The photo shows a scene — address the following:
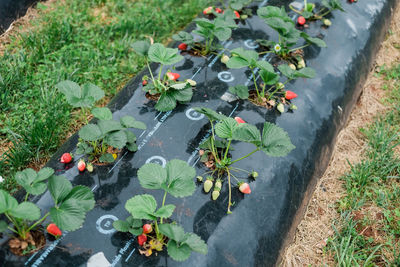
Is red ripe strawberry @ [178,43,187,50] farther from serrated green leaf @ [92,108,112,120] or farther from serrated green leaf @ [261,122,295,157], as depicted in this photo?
serrated green leaf @ [261,122,295,157]

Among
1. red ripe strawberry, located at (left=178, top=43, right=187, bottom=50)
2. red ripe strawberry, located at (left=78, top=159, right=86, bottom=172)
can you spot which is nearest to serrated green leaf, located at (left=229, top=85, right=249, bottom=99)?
red ripe strawberry, located at (left=178, top=43, right=187, bottom=50)

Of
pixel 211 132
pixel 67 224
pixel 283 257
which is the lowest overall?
pixel 283 257

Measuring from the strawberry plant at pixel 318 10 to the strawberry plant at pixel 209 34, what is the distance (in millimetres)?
676

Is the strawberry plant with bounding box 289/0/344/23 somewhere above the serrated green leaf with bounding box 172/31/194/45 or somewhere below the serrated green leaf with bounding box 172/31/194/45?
below

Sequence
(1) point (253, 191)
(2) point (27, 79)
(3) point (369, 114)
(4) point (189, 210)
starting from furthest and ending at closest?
(3) point (369, 114)
(2) point (27, 79)
(1) point (253, 191)
(4) point (189, 210)

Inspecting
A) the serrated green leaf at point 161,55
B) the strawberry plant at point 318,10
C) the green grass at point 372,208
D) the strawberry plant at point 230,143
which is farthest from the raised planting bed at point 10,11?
the green grass at point 372,208

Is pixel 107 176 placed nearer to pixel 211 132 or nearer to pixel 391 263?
pixel 211 132

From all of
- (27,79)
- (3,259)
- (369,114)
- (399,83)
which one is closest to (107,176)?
(3,259)

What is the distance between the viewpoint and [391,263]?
8.06ft

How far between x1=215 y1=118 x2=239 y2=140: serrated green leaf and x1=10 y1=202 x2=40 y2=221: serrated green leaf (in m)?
0.99

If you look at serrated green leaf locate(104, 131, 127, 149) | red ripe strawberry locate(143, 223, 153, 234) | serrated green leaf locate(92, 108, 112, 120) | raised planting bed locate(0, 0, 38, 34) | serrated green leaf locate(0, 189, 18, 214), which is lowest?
red ripe strawberry locate(143, 223, 153, 234)

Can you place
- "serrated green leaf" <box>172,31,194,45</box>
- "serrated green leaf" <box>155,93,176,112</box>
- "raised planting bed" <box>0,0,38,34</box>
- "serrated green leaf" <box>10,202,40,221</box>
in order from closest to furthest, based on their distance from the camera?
"serrated green leaf" <box>10,202,40,221</box> < "serrated green leaf" <box>155,93,176,112</box> < "serrated green leaf" <box>172,31,194,45</box> < "raised planting bed" <box>0,0,38,34</box>

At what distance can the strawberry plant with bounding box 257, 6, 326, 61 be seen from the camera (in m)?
2.88

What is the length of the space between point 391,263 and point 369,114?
4.83 ft
